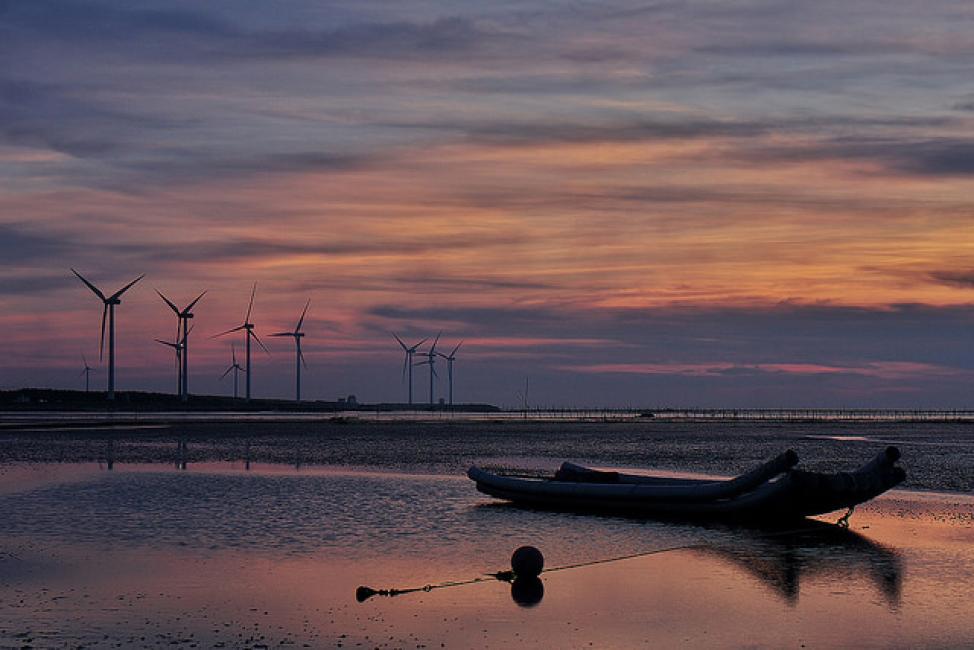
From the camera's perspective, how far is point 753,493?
34531 millimetres

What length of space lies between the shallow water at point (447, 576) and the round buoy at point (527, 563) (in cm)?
43

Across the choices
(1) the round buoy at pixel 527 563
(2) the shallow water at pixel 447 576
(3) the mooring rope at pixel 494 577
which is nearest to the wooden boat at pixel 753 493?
(2) the shallow water at pixel 447 576

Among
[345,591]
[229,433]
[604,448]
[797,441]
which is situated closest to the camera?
[345,591]

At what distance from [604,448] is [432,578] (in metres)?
57.5

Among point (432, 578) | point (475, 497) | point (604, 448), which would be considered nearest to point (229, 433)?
point (604, 448)

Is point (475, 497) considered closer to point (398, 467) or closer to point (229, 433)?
point (398, 467)

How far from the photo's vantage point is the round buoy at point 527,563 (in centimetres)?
2362

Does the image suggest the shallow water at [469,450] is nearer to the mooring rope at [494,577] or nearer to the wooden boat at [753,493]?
the wooden boat at [753,493]

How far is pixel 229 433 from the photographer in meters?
102

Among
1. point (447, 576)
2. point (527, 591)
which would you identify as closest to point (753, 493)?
point (447, 576)

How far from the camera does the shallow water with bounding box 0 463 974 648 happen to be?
1895 centimetres

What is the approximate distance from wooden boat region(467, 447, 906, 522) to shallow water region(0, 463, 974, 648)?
3.89ft

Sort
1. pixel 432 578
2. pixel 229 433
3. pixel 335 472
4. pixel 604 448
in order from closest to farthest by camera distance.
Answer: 1. pixel 432 578
2. pixel 335 472
3. pixel 604 448
4. pixel 229 433

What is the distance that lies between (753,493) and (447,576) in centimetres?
1336
